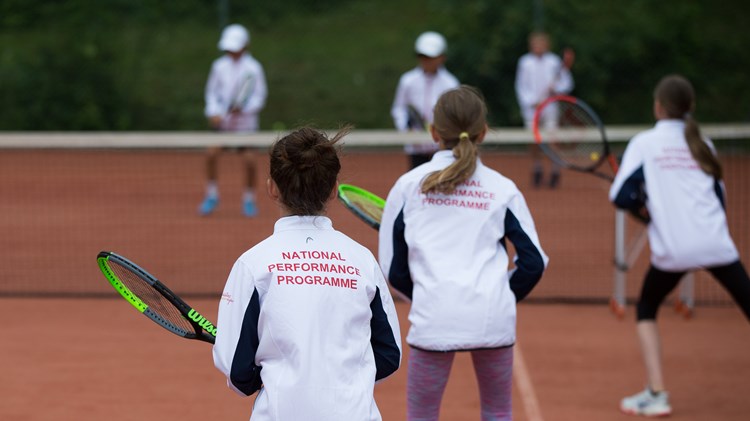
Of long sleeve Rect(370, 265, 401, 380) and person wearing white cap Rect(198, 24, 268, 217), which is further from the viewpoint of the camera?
person wearing white cap Rect(198, 24, 268, 217)

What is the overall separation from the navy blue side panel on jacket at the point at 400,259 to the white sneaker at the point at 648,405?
1796 millimetres

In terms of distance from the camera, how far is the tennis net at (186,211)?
298 inches

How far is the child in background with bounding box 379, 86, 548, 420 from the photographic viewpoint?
3430 mm

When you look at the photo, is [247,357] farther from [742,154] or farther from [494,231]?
[742,154]

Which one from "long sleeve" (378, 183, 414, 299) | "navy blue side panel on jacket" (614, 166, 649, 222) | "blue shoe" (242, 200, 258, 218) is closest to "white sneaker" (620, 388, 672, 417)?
"navy blue side panel on jacket" (614, 166, 649, 222)

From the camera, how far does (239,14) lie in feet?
60.6

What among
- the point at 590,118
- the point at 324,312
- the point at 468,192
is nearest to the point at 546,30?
the point at 590,118

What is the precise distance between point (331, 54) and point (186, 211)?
25.5 feet

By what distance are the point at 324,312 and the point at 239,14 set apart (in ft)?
53.9

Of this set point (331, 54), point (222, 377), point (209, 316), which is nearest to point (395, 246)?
point (222, 377)

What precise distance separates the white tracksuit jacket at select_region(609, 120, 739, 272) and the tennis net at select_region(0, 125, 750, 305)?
0.76 metres

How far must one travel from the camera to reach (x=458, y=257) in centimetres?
345

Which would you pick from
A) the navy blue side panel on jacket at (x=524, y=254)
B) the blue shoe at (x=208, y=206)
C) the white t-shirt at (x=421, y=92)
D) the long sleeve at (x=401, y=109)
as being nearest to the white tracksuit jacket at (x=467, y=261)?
the navy blue side panel on jacket at (x=524, y=254)

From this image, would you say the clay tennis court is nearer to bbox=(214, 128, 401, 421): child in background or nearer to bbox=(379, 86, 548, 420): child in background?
bbox=(379, 86, 548, 420): child in background
